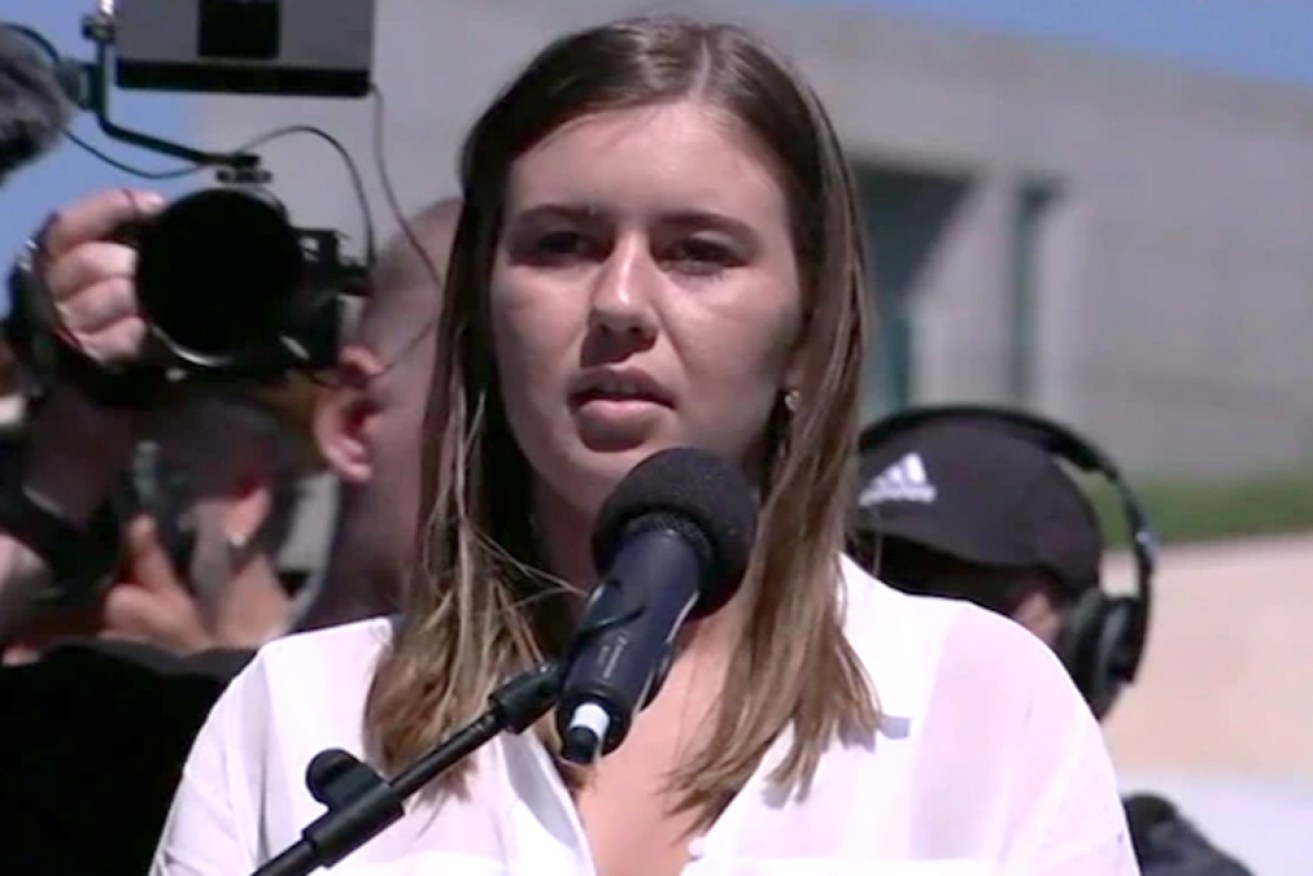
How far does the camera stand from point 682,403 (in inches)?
123

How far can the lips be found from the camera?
10.2 ft

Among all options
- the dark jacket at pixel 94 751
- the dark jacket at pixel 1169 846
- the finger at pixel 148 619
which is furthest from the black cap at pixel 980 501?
the dark jacket at pixel 94 751

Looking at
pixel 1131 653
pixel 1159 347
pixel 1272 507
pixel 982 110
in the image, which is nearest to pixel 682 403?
pixel 1131 653

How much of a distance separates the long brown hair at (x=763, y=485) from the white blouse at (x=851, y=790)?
0.12ft

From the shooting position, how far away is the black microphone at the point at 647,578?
266cm

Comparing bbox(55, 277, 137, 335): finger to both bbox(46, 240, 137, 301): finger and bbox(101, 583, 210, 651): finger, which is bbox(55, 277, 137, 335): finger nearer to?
bbox(46, 240, 137, 301): finger

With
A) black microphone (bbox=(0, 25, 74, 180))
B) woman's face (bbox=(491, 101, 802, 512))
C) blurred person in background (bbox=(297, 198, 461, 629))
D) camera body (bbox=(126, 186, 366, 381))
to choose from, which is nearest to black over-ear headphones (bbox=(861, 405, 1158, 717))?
blurred person in background (bbox=(297, 198, 461, 629))

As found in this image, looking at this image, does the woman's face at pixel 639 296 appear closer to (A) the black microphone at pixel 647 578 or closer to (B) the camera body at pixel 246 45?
(A) the black microphone at pixel 647 578

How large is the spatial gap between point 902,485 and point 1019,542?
159mm

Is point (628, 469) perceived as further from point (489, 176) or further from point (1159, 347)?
point (1159, 347)

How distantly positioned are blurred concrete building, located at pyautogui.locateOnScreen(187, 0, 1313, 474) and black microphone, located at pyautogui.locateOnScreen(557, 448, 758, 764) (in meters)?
17.3

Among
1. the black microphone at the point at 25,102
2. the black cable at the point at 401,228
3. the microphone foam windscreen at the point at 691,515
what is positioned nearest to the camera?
the microphone foam windscreen at the point at 691,515

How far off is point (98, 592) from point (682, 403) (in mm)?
1155

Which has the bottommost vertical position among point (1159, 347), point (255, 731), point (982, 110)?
point (1159, 347)
